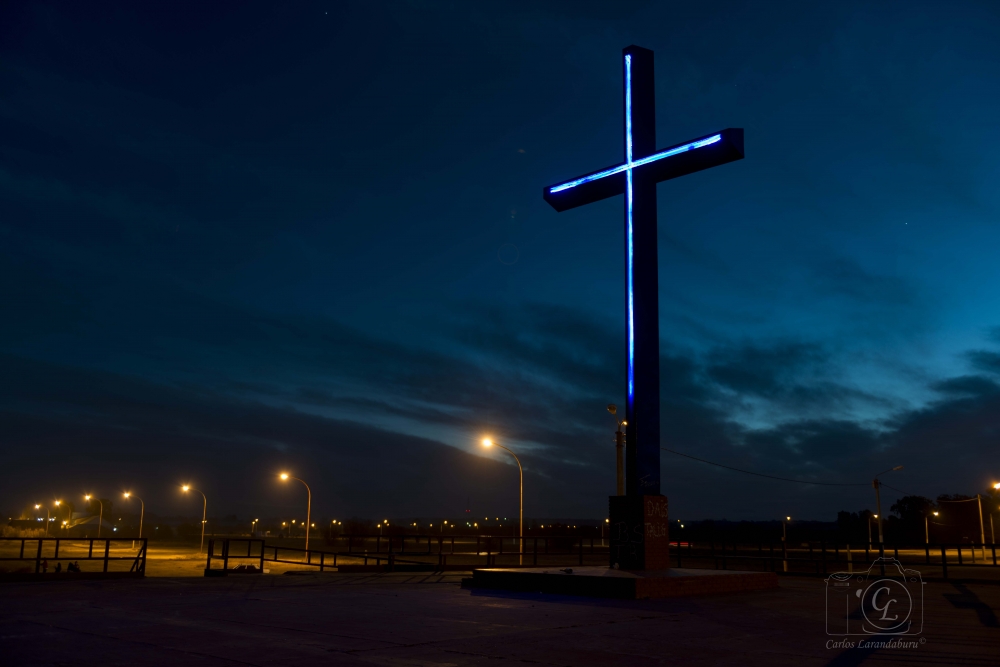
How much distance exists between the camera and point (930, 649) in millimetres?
8398

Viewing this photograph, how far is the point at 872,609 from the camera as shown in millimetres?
Answer: 12766

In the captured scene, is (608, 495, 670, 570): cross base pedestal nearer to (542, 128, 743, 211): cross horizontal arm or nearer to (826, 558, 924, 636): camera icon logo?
(826, 558, 924, 636): camera icon logo

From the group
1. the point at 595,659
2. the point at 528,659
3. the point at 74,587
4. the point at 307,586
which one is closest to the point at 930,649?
the point at 595,659

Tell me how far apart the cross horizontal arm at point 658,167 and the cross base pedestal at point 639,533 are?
307 inches

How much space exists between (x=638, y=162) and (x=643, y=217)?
1369 millimetres

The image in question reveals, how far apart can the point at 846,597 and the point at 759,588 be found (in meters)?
2.05

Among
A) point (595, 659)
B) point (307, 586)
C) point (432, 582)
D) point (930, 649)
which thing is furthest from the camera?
point (432, 582)

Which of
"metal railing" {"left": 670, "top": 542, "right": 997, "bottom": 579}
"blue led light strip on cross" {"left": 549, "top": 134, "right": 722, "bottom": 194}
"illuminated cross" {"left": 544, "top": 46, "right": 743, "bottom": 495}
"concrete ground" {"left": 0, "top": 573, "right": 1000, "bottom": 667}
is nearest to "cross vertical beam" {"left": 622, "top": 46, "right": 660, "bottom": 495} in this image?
"illuminated cross" {"left": 544, "top": 46, "right": 743, "bottom": 495}

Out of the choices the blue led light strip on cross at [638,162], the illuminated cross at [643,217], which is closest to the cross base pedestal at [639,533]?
the illuminated cross at [643,217]

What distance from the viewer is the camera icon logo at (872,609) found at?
1016 centimetres

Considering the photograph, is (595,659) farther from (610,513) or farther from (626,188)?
(626,188)

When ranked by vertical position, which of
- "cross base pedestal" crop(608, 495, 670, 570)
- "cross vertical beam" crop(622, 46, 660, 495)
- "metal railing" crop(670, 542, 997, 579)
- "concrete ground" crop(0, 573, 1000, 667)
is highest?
"cross vertical beam" crop(622, 46, 660, 495)

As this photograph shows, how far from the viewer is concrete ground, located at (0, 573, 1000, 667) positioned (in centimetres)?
759

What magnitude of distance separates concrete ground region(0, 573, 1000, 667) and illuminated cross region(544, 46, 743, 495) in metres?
3.89
